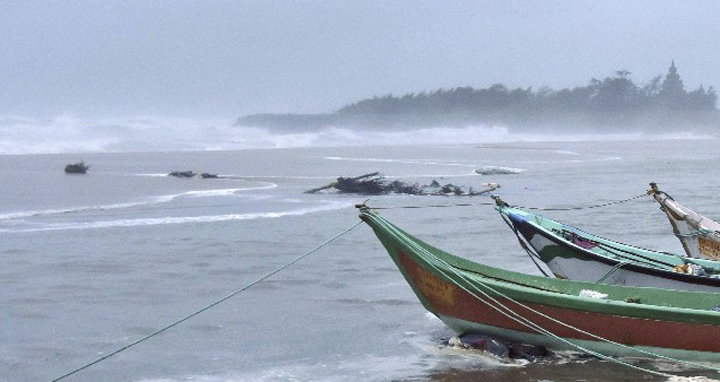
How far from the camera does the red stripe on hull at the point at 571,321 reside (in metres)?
10.5

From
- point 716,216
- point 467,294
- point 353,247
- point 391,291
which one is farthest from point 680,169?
point 467,294

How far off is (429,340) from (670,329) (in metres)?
3.16

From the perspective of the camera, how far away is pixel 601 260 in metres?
13.4

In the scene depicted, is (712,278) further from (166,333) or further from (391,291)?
(166,333)

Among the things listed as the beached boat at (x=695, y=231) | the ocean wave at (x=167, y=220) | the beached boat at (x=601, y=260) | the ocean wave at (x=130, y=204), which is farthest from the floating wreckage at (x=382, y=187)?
the beached boat at (x=601, y=260)

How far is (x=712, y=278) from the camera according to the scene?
477 inches

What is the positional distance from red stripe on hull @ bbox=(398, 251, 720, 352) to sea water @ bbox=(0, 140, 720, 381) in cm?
39

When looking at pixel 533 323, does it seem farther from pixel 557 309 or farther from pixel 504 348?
pixel 504 348

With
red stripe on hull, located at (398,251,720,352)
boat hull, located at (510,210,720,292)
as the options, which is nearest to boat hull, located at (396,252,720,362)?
red stripe on hull, located at (398,251,720,352)

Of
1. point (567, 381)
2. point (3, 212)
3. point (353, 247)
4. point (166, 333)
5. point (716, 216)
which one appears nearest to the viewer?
point (567, 381)

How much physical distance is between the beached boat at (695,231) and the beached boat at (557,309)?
14.4 feet

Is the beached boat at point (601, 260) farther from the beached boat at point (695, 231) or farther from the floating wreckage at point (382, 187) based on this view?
the floating wreckage at point (382, 187)

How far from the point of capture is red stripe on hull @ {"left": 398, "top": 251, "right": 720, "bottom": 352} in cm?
1053

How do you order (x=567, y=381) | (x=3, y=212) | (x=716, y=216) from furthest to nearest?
(x=3, y=212) → (x=716, y=216) → (x=567, y=381)
